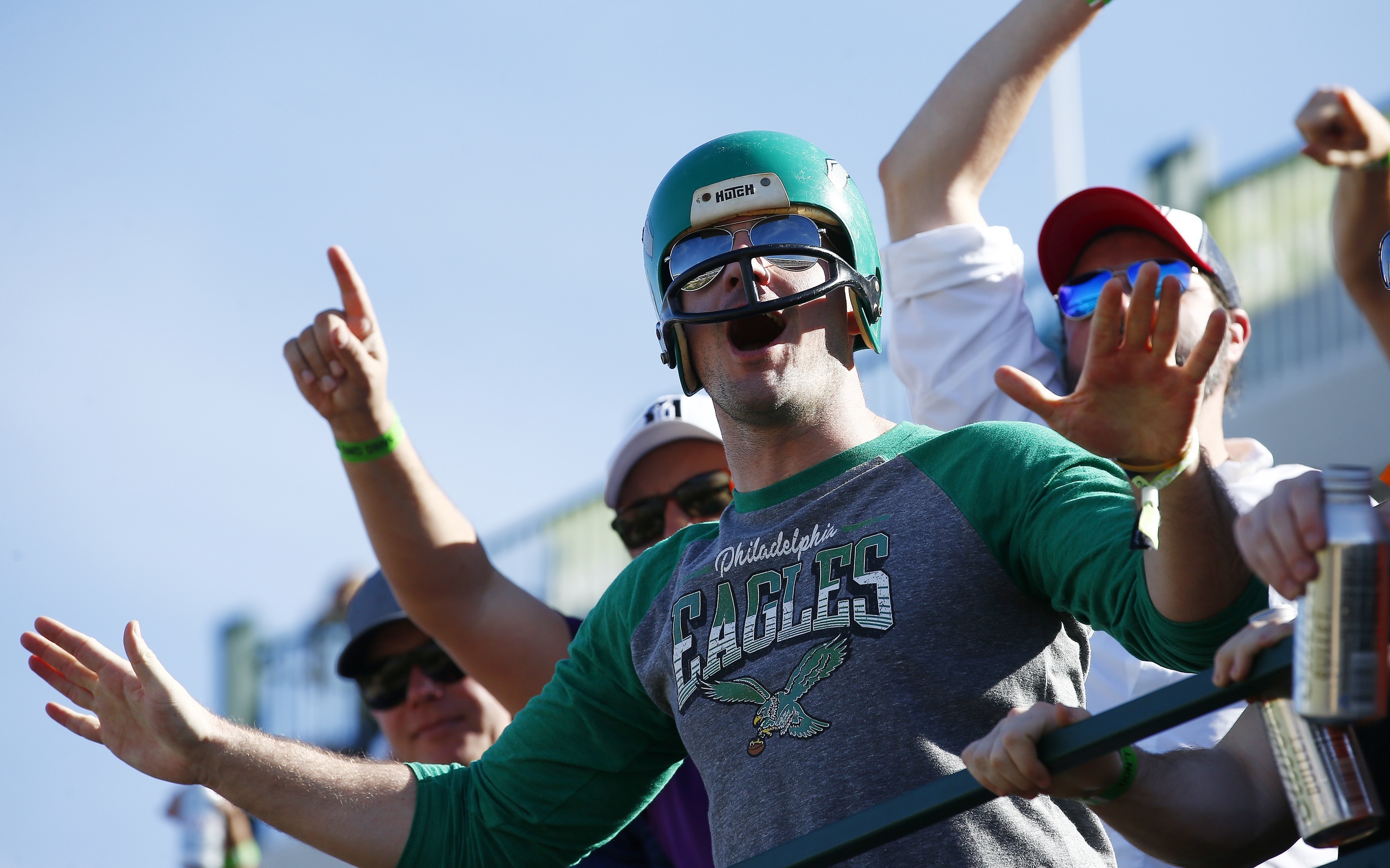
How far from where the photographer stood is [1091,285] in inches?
142

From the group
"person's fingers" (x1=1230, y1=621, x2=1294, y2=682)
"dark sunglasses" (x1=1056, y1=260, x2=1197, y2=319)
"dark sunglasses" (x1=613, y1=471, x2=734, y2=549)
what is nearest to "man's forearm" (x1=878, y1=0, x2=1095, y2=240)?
"dark sunglasses" (x1=1056, y1=260, x2=1197, y2=319)

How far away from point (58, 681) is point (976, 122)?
8.15ft

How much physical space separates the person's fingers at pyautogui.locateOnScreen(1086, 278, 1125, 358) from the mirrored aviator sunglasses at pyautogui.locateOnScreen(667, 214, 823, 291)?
927 mm

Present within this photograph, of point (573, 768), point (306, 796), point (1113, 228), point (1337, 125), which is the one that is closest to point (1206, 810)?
point (1337, 125)

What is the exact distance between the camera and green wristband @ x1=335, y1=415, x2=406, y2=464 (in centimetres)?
383

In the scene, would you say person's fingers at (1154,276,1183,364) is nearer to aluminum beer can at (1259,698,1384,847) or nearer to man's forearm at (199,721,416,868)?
aluminum beer can at (1259,698,1384,847)

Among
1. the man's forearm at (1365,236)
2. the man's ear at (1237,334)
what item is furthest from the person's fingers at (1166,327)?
the man's ear at (1237,334)

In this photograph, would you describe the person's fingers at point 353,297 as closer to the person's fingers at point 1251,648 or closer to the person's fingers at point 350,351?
the person's fingers at point 350,351

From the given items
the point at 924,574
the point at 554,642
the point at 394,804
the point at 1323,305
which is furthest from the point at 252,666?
the point at 924,574

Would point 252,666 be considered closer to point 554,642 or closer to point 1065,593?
point 554,642

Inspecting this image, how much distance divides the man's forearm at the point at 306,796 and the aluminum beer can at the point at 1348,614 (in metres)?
1.83

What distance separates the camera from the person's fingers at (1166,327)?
189cm

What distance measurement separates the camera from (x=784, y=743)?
2.36m

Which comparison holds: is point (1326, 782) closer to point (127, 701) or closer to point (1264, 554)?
point (1264, 554)
